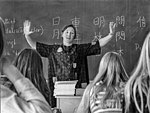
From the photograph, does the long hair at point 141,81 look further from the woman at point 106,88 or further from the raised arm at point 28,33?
the raised arm at point 28,33

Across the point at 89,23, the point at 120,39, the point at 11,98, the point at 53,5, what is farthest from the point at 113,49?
the point at 11,98

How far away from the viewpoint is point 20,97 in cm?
267

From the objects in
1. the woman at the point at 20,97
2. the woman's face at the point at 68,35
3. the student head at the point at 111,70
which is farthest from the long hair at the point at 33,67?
the student head at the point at 111,70

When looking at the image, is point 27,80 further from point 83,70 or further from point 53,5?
point 53,5

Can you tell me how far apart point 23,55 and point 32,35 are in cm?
17

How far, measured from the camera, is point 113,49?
2725mm

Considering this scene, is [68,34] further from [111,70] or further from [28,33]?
[111,70]

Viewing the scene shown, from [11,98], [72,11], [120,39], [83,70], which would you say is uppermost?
[72,11]

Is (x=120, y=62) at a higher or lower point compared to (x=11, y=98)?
higher

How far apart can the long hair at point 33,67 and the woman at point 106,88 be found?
1.06 feet

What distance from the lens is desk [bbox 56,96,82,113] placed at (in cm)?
270

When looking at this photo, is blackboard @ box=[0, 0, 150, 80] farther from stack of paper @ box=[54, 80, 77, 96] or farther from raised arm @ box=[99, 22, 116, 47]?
stack of paper @ box=[54, 80, 77, 96]

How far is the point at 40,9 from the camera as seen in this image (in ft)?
9.20

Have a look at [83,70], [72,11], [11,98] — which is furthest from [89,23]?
[11,98]
